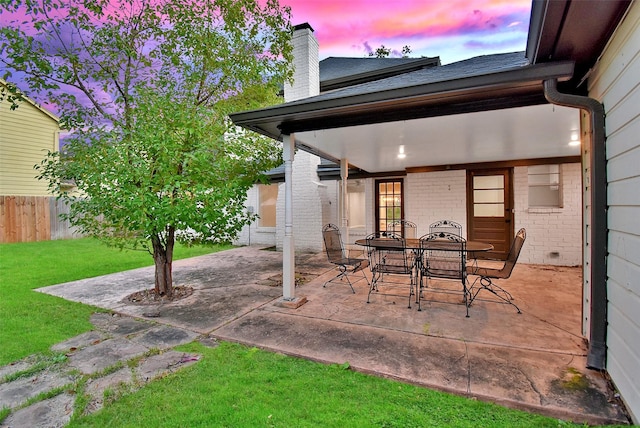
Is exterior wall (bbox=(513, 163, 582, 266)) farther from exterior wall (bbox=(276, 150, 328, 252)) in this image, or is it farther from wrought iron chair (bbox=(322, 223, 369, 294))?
exterior wall (bbox=(276, 150, 328, 252))

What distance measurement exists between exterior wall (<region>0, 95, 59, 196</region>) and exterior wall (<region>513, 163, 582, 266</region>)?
14900 millimetres

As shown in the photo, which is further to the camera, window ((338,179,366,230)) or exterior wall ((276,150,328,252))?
window ((338,179,366,230))

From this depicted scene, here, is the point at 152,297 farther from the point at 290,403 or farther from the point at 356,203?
the point at 356,203

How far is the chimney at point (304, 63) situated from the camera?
8.54m

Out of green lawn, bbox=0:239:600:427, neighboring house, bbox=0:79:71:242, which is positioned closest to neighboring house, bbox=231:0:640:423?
green lawn, bbox=0:239:600:427

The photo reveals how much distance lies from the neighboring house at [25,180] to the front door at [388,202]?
11.3m

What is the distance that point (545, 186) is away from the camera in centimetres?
669

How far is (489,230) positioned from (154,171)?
23.0 ft

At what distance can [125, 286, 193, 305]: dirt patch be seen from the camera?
4.39 metres

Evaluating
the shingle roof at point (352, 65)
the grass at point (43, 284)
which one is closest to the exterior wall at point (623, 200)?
the grass at point (43, 284)

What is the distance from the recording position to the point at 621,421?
179 cm

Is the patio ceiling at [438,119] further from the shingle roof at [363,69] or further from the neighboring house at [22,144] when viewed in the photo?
the neighboring house at [22,144]

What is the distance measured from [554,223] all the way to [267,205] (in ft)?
25.7

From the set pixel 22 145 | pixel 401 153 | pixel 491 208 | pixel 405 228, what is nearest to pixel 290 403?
pixel 401 153
